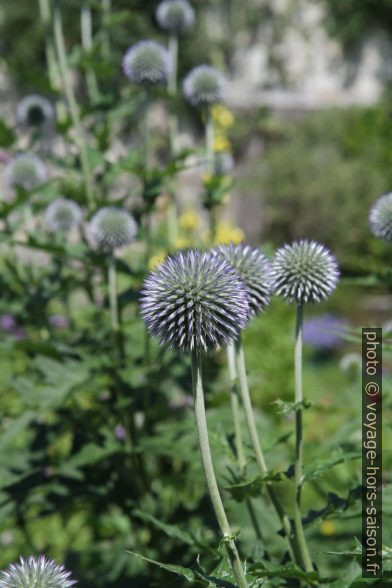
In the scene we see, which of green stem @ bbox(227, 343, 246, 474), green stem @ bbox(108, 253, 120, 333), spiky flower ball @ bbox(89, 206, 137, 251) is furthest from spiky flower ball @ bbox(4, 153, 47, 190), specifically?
green stem @ bbox(227, 343, 246, 474)

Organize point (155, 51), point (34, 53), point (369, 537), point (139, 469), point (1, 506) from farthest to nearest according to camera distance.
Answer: point (34, 53)
point (155, 51)
point (139, 469)
point (1, 506)
point (369, 537)

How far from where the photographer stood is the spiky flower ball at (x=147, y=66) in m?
2.53

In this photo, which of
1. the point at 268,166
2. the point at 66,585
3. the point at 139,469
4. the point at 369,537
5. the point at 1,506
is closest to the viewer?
the point at 66,585

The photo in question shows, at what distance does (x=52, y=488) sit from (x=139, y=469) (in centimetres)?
29

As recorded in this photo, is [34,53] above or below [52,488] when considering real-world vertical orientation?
above

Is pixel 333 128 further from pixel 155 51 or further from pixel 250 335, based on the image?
pixel 155 51

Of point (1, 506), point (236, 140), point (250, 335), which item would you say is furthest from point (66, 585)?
point (236, 140)

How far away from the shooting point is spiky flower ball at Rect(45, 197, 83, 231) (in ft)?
8.57

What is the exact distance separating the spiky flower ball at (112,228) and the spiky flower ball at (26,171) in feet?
2.56

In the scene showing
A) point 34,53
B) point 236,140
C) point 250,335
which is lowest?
point 250,335

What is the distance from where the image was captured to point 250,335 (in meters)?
4.89

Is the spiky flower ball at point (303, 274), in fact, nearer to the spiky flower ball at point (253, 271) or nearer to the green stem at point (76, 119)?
the spiky flower ball at point (253, 271)

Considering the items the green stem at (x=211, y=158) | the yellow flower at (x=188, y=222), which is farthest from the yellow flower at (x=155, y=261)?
the yellow flower at (x=188, y=222)

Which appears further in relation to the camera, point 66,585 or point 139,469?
point 139,469
